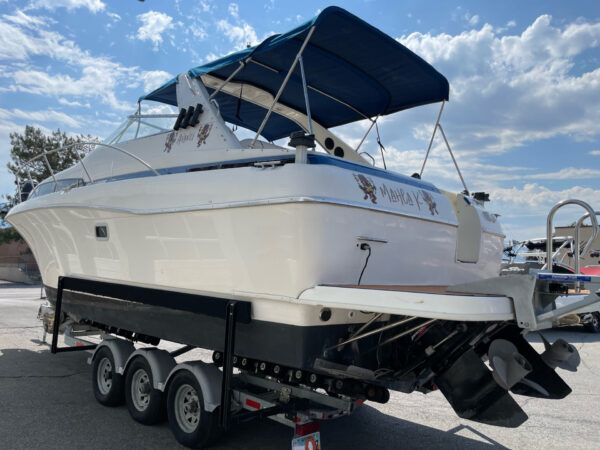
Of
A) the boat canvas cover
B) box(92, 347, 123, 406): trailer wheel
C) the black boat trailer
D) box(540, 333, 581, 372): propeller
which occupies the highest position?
the boat canvas cover

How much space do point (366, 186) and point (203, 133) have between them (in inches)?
63.9

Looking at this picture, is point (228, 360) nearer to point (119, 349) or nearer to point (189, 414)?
point (189, 414)

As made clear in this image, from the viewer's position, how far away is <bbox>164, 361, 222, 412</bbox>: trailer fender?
378 centimetres

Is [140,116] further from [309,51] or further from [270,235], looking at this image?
[270,235]

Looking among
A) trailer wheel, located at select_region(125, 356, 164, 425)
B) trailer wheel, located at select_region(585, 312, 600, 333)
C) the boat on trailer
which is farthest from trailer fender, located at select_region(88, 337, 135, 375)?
trailer wheel, located at select_region(585, 312, 600, 333)

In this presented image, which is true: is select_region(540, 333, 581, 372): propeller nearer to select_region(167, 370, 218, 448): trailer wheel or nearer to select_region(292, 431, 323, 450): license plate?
select_region(292, 431, 323, 450): license plate

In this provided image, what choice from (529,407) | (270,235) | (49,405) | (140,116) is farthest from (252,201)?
(529,407)

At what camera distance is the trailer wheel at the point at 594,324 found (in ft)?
34.5

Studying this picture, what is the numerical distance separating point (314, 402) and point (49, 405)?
2.83 m

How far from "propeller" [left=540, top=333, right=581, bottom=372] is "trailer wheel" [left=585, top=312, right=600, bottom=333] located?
8.19m

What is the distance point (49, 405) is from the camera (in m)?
4.84

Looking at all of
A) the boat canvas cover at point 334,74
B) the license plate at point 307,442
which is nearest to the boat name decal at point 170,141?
the boat canvas cover at point 334,74

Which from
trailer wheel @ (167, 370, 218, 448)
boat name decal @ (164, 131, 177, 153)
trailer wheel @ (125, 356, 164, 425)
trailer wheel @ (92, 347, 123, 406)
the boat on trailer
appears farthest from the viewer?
trailer wheel @ (92, 347, 123, 406)

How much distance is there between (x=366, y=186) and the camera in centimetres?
351
